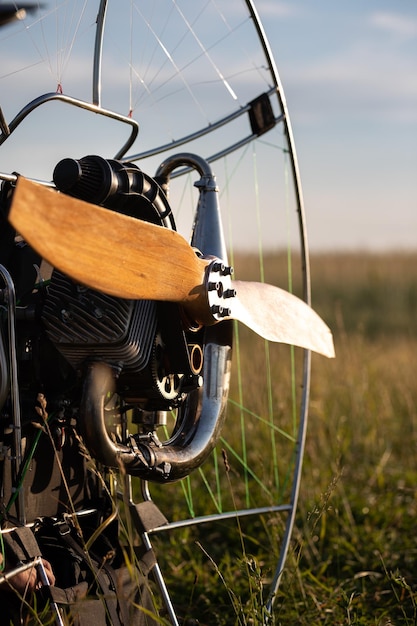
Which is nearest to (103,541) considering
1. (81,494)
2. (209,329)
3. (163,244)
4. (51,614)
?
(81,494)

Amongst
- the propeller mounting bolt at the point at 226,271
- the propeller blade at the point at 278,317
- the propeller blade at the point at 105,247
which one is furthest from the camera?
the propeller blade at the point at 278,317

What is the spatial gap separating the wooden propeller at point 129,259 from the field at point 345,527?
79 cm

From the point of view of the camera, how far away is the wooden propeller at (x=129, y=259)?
91.6 inches

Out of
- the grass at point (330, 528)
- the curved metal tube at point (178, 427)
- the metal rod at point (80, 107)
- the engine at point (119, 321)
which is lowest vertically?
the grass at point (330, 528)

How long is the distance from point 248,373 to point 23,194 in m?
5.25

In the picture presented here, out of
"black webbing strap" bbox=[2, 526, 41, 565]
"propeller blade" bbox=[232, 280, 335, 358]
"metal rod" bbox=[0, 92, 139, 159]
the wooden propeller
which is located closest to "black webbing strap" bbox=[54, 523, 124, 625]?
"black webbing strap" bbox=[2, 526, 41, 565]

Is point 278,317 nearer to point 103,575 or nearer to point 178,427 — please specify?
point 178,427

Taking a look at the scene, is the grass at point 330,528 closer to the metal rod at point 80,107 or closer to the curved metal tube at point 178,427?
the curved metal tube at point 178,427

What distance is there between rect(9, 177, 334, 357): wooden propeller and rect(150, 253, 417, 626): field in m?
0.79

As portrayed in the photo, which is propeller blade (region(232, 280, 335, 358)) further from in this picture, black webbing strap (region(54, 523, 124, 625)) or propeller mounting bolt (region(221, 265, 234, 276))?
black webbing strap (region(54, 523, 124, 625))

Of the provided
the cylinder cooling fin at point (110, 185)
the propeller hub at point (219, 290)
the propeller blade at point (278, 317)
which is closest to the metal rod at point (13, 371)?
the cylinder cooling fin at point (110, 185)

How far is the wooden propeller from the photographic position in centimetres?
233

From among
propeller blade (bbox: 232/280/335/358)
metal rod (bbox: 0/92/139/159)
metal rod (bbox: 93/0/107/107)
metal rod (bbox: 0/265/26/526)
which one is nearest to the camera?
metal rod (bbox: 0/265/26/526)

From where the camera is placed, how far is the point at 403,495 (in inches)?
242
